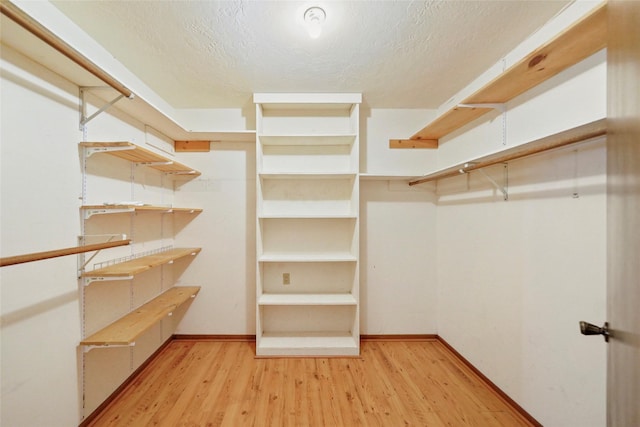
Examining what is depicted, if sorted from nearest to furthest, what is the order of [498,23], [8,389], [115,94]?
1. [8,389]
2. [498,23]
3. [115,94]

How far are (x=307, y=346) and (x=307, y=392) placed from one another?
1.51 feet

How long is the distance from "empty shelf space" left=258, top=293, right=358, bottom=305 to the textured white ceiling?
6.38 feet

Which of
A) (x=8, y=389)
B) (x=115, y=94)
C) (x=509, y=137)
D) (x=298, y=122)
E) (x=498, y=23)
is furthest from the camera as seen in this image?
(x=298, y=122)

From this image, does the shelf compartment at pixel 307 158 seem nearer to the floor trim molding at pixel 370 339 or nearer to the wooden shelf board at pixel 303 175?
the wooden shelf board at pixel 303 175

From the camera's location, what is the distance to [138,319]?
1.80m

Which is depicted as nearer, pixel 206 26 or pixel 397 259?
pixel 206 26

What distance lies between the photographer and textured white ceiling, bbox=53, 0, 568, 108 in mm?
1346

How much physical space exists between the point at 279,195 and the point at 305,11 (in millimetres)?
1549

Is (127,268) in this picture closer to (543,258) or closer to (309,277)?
(309,277)

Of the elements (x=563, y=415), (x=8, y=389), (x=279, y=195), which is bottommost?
(x=563, y=415)

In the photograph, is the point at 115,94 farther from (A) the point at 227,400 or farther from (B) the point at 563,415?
(B) the point at 563,415

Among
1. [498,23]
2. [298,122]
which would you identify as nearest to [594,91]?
[498,23]

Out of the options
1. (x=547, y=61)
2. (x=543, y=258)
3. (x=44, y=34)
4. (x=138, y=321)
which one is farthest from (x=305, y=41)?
(x=138, y=321)

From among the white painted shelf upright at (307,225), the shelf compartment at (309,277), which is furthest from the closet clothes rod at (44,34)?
the shelf compartment at (309,277)
